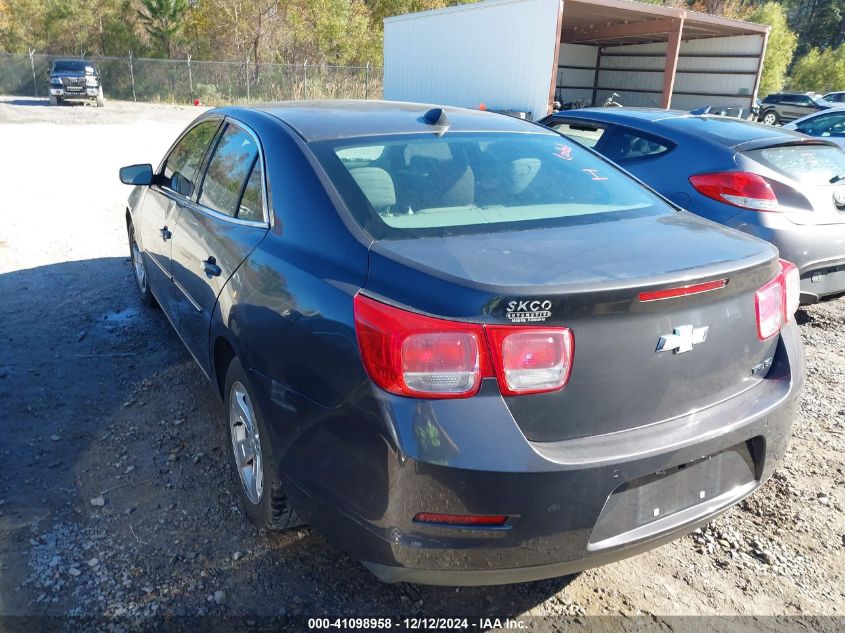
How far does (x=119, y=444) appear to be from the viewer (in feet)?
11.1

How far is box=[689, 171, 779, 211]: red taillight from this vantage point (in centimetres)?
483

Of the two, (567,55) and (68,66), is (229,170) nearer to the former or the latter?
(567,55)

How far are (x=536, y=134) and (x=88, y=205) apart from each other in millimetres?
7317

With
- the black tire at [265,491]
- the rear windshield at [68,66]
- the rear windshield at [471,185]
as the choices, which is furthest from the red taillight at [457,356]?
the rear windshield at [68,66]

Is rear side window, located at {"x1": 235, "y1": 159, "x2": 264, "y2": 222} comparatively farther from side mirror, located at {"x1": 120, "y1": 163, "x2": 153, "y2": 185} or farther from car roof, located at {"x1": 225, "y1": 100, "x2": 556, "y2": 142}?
side mirror, located at {"x1": 120, "y1": 163, "x2": 153, "y2": 185}

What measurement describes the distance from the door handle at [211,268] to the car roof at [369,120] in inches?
A: 26.7

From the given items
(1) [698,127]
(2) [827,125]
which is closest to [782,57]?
(2) [827,125]

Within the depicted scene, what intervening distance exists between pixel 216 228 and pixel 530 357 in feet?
5.78

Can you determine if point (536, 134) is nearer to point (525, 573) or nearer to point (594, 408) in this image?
point (594, 408)

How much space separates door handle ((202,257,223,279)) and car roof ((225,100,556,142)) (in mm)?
677

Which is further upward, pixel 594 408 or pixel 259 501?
pixel 594 408

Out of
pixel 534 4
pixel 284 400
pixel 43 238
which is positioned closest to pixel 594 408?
pixel 284 400

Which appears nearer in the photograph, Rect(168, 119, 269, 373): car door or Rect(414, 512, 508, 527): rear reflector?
Rect(414, 512, 508, 527): rear reflector

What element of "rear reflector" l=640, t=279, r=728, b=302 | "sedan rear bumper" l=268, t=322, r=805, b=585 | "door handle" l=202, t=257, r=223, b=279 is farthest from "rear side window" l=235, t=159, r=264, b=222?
"rear reflector" l=640, t=279, r=728, b=302
